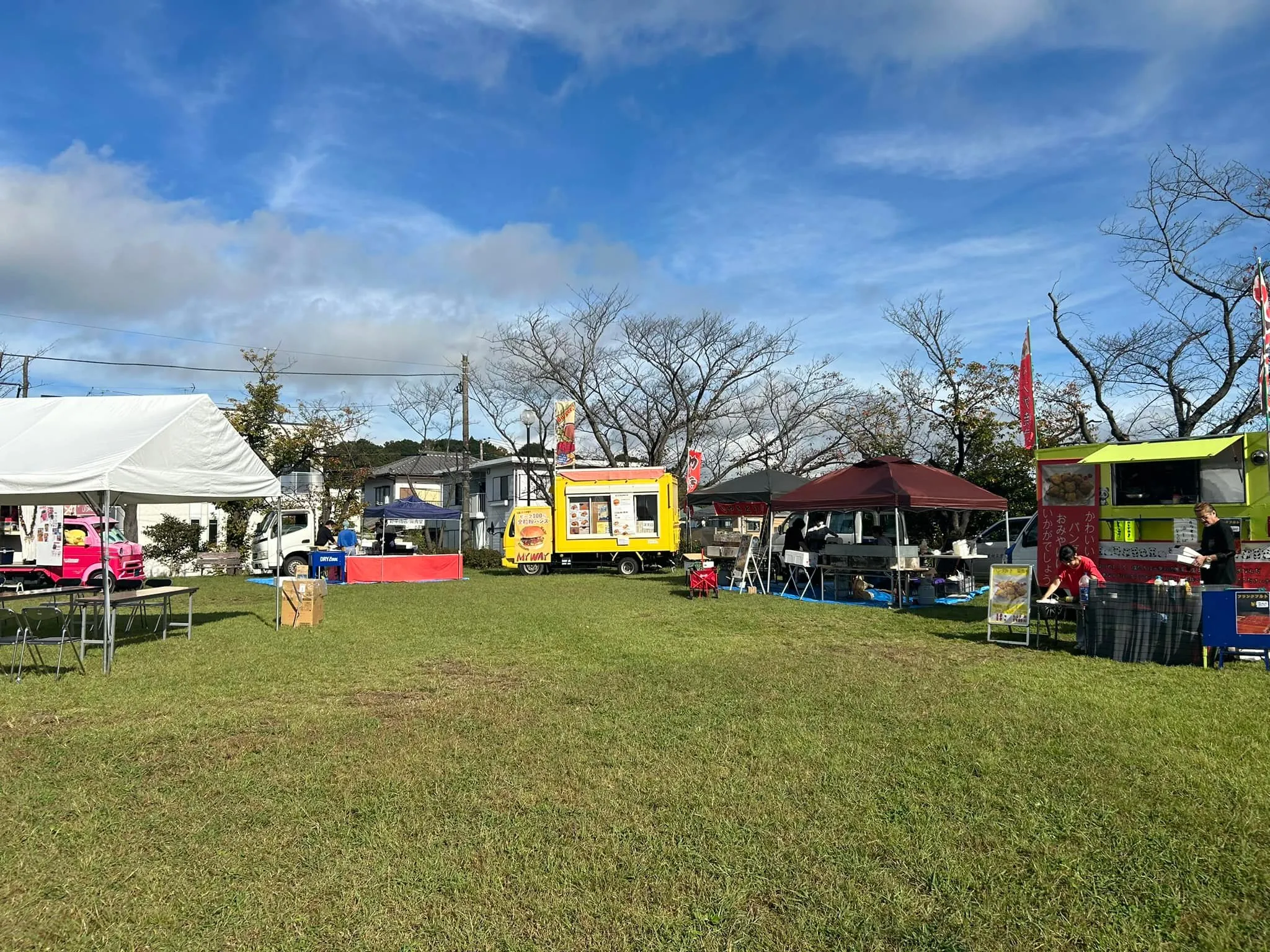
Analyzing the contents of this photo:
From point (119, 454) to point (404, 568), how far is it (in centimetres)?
1013

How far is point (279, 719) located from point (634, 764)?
268 cm

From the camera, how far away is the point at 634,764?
467 cm

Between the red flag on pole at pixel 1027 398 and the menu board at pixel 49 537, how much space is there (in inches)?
683

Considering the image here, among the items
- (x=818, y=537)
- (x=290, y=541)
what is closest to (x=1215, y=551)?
(x=818, y=537)

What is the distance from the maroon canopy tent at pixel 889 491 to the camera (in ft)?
41.2

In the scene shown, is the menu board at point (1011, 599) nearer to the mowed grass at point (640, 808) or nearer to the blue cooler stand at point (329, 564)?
the mowed grass at point (640, 808)

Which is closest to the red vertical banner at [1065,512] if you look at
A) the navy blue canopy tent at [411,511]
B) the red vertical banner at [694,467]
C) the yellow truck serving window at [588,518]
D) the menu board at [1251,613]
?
the menu board at [1251,613]

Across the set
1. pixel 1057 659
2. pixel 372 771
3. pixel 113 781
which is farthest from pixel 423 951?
pixel 1057 659

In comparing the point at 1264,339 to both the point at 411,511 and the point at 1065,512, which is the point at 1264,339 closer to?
the point at 1065,512

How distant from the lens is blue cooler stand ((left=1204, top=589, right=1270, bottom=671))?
24.2ft

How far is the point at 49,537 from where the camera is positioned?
655 inches

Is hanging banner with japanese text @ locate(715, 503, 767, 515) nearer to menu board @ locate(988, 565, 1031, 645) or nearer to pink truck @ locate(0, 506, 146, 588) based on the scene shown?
menu board @ locate(988, 565, 1031, 645)

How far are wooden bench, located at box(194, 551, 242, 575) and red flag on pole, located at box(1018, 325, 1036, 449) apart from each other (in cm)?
1865

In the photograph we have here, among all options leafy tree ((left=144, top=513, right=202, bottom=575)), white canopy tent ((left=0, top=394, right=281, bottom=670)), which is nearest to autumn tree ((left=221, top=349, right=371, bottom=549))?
leafy tree ((left=144, top=513, right=202, bottom=575))
